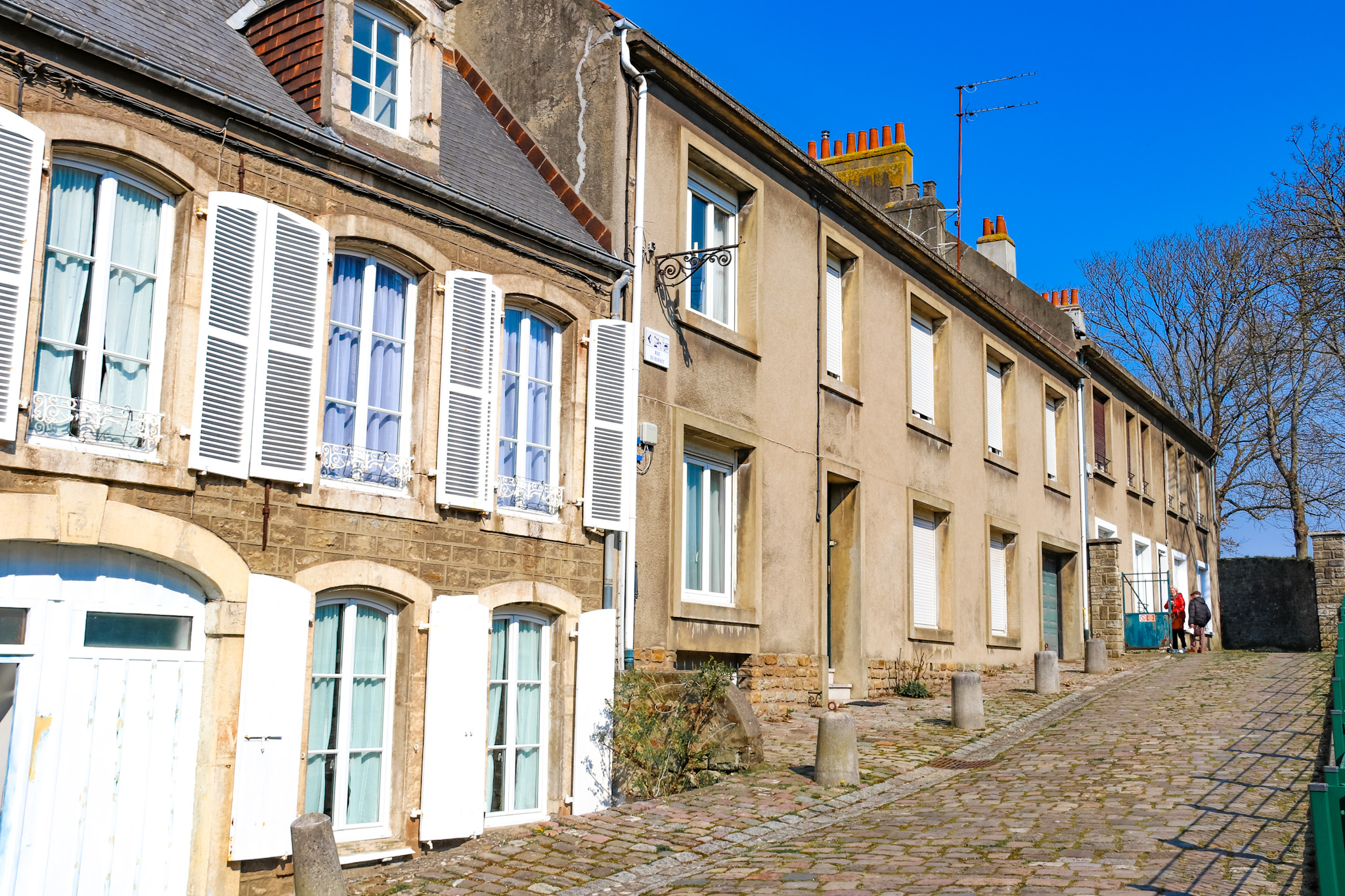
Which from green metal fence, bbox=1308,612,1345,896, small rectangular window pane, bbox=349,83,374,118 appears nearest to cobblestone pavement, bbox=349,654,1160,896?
green metal fence, bbox=1308,612,1345,896

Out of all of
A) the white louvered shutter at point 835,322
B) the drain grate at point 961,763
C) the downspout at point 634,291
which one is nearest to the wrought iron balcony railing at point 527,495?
the downspout at point 634,291

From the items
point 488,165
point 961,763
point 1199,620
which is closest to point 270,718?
point 488,165

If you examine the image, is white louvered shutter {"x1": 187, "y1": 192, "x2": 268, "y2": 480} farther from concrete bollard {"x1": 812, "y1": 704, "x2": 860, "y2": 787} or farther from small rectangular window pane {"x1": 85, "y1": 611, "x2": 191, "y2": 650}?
concrete bollard {"x1": 812, "y1": 704, "x2": 860, "y2": 787}

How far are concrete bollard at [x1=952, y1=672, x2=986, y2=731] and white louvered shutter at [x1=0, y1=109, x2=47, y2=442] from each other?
9.44 metres

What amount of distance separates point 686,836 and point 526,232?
15.8 ft

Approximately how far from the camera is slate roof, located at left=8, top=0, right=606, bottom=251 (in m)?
7.73

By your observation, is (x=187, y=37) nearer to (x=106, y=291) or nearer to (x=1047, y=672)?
(x=106, y=291)

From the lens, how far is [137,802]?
7.00 metres

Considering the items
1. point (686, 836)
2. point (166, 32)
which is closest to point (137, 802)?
point (686, 836)

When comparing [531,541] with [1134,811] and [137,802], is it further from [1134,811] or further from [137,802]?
[1134,811]

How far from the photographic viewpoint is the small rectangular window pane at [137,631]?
7031 mm

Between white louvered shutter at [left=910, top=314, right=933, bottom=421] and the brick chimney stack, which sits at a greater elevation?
the brick chimney stack

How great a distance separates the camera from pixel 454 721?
876cm

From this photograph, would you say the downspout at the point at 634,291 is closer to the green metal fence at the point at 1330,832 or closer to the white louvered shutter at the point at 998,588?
the green metal fence at the point at 1330,832
